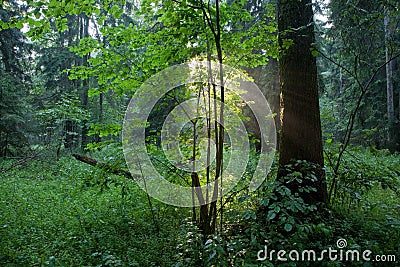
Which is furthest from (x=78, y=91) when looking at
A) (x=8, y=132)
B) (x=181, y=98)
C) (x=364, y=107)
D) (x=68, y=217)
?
(x=364, y=107)

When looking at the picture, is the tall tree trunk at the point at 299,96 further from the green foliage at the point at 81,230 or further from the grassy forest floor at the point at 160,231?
the green foliage at the point at 81,230

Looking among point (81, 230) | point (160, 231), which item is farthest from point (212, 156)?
point (81, 230)

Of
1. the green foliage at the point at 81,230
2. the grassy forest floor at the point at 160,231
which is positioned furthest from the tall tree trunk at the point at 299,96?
the green foliage at the point at 81,230

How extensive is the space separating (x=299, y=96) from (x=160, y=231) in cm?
317

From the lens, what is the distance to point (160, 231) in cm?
481

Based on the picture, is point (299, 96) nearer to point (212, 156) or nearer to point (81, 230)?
point (212, 156)

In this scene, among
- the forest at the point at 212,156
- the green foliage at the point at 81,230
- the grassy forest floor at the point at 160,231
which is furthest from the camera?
the green foliage at the point at 81,230

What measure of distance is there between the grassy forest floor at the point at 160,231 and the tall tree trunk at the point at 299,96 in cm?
78

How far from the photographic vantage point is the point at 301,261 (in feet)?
9.85

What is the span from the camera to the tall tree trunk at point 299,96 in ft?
13.9

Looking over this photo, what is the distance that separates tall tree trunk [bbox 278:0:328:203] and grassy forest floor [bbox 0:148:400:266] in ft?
2.57

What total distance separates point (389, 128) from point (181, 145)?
1280 cm

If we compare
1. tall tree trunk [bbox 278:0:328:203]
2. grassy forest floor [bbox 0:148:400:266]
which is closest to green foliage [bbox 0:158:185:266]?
grassy forest floor [bbox 0:148:400:266]

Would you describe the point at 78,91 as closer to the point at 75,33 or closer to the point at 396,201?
the point at 75,33
